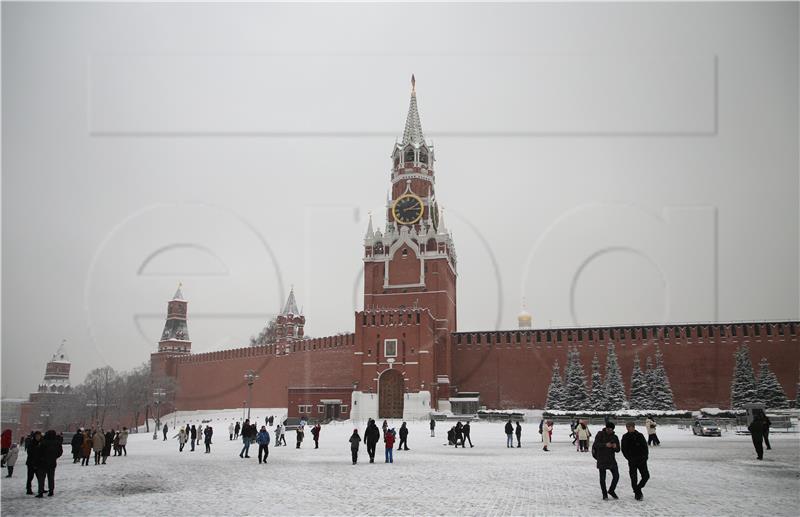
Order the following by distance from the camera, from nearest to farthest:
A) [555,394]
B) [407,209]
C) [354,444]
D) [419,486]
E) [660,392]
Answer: [419,486], [354,444], [660,392], [555,394], [407,209]

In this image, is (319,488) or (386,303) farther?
(386,303)

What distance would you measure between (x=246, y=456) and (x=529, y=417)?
2499cm

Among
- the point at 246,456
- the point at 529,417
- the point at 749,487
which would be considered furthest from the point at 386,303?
the point at 749,487

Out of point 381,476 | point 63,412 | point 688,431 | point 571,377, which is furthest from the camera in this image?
point 63,412

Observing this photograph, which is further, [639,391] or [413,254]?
[413,254]

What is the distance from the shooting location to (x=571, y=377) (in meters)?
43.0

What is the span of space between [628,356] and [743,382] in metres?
7.12

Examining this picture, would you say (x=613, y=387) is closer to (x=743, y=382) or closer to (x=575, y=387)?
(x=575, y=387)

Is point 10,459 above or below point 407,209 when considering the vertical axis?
below

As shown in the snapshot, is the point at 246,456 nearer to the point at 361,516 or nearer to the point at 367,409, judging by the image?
the point at 361,516

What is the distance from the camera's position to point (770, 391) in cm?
3941

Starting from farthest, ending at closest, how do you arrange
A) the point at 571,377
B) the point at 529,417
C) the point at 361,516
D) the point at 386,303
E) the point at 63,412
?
1. the point at 63,412
2. the point at 386,303
3. the point at 571,377
4. the point at 529,417
5. the point at 361,516

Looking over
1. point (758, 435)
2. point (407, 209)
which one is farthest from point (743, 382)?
point (758, 435)

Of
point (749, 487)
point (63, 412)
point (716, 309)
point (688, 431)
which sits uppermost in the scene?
point (716, 309)
